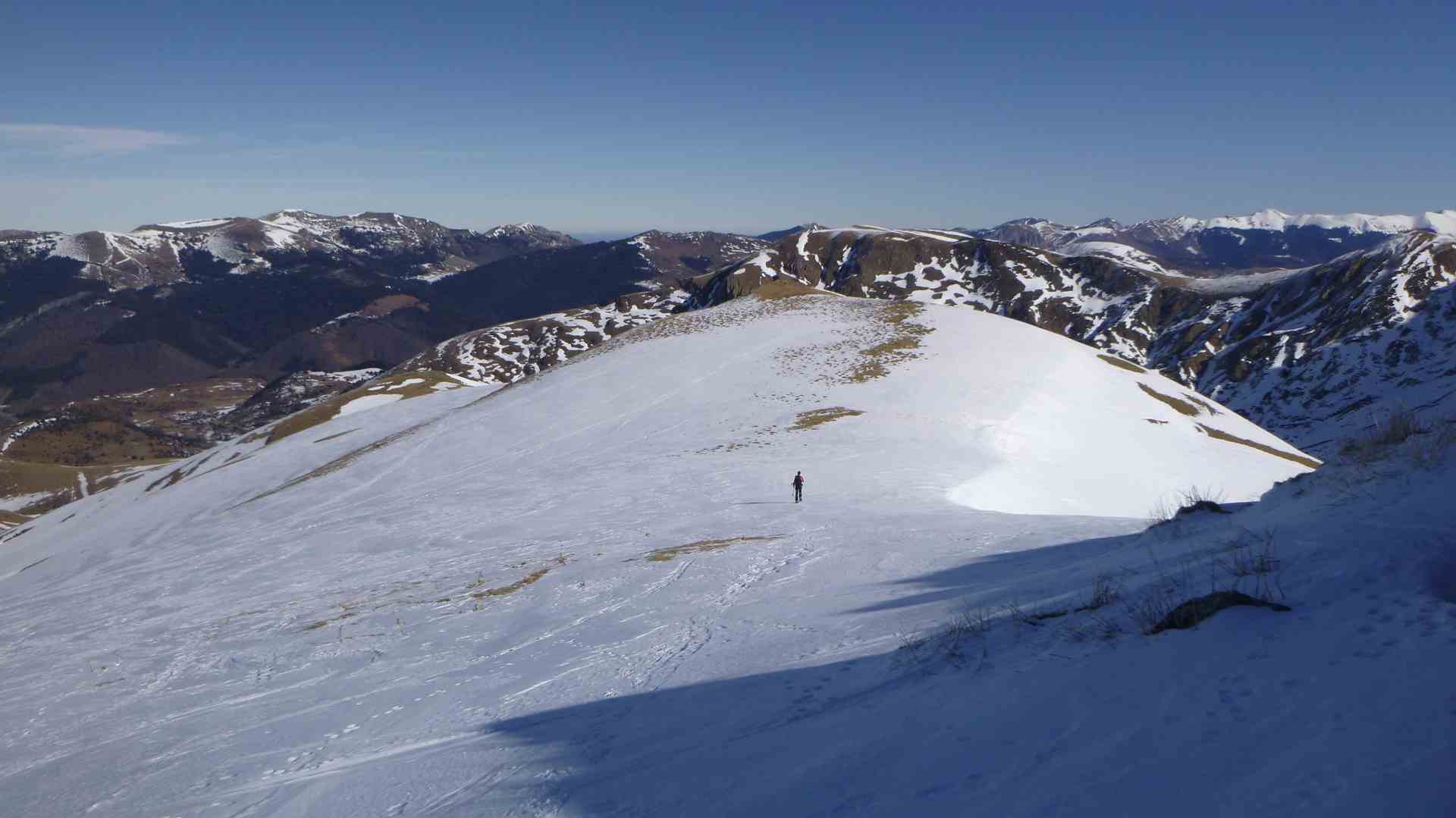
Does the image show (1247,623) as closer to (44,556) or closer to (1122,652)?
(1122,652)

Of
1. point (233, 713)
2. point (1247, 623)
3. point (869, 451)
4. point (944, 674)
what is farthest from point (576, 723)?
point (869, 451)

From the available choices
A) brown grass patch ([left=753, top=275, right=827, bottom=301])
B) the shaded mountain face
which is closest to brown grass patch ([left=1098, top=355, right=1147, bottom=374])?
brown grass patch ([left=753, top=275, right=827, bottom=301])

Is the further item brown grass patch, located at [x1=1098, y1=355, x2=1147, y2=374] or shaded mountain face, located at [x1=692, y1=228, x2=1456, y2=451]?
shaded mountain face, located at [x1=692, y1=228, x2=1456, y2=451]

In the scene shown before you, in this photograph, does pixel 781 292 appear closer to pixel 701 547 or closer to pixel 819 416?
pixel 819 416

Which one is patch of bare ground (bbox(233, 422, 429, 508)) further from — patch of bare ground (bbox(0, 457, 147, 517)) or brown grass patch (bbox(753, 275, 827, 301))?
patch of bare ground (bbox(0, 457, 147, 517))

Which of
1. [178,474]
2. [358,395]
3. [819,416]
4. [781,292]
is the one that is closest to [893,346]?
[819,416]
